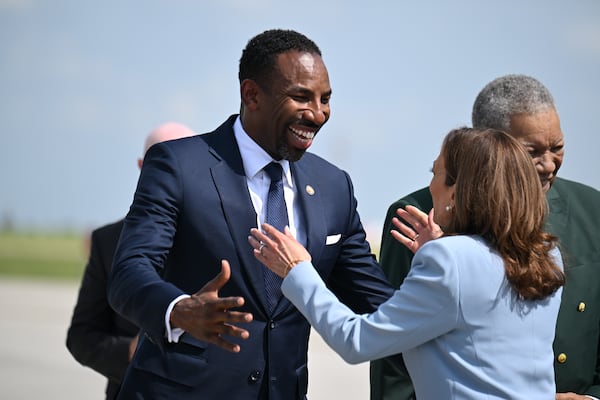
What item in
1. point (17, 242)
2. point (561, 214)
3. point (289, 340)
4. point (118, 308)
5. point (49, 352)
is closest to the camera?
point (118, 308)

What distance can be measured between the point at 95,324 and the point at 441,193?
2.06 meters

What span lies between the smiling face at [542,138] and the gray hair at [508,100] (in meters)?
0.03

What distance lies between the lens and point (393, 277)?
12.1 feet

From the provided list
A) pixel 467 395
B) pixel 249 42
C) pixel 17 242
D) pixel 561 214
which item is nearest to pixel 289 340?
pixel 467 395

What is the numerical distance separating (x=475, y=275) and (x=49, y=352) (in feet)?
32.3

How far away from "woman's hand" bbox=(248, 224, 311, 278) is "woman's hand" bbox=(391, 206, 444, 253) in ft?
1.79

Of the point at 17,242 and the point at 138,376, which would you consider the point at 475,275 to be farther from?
the point at 17,242

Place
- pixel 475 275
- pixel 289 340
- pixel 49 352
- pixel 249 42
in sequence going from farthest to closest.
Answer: pixel 49 352 → pixel 249 42 → pixel 289 340 → pixel 475 275

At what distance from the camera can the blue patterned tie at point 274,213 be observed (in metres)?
3.05

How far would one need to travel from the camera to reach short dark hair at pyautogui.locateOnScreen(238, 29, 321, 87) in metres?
3.17

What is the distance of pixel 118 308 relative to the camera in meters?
2.84

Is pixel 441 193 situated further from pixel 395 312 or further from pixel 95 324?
pixel 95 324

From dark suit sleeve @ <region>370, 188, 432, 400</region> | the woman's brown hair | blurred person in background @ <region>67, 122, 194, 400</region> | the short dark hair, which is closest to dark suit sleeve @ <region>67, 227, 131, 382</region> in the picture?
blurred person in background @ <region>67, 122, 194, 400</region>

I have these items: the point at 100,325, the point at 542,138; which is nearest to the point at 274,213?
the point at 542,138
